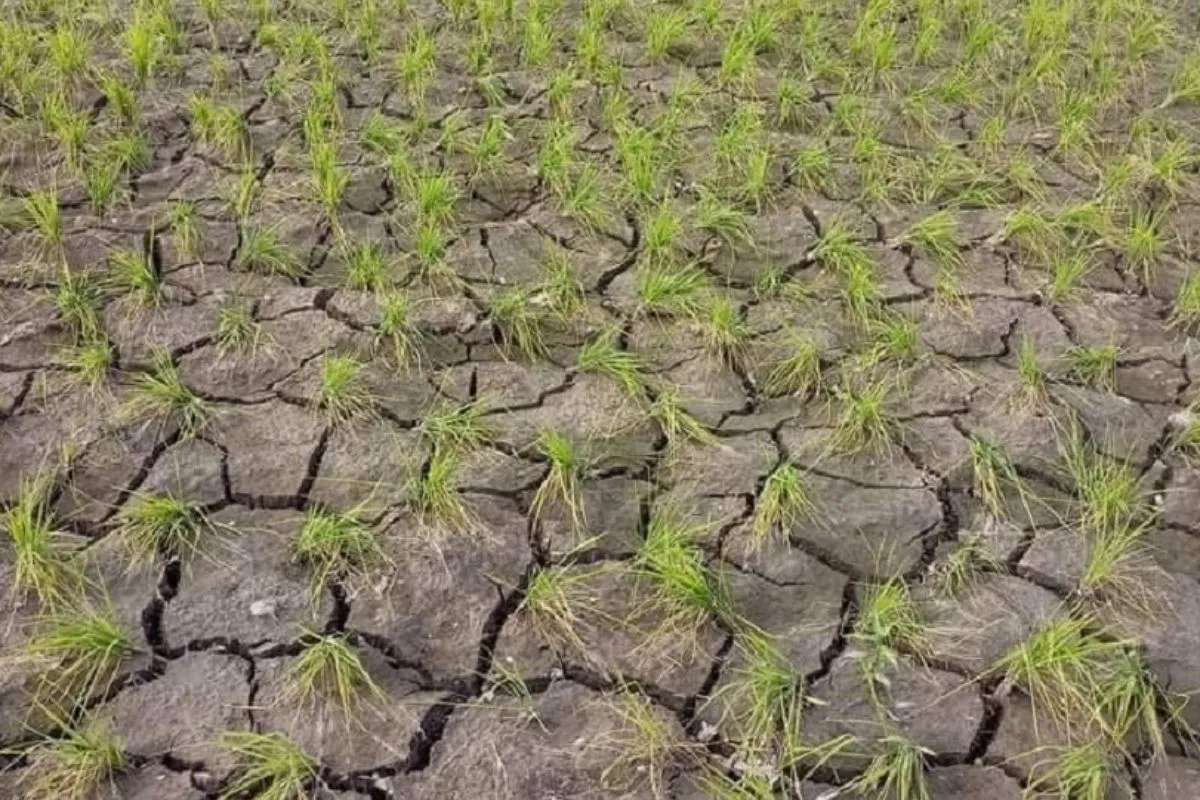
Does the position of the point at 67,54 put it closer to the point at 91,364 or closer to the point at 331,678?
the point at 91,364

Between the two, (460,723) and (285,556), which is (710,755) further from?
(285,556)

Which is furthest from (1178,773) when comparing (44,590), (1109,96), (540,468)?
(1109,96)

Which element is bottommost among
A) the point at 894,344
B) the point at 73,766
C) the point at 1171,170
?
the point at 73,766

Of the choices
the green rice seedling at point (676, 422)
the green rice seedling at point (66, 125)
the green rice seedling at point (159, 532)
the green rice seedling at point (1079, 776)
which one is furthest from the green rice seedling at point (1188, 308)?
the green rice seedling at point (66, 125)

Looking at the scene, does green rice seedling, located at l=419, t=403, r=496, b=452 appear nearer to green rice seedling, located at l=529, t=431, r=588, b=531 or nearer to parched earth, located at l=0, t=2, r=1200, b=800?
parched earth, located at l=0, t=2, r=1200, b=800

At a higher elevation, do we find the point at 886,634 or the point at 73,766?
the point at 886,634

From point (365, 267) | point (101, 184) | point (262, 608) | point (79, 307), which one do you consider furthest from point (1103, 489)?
point (101, 184)
